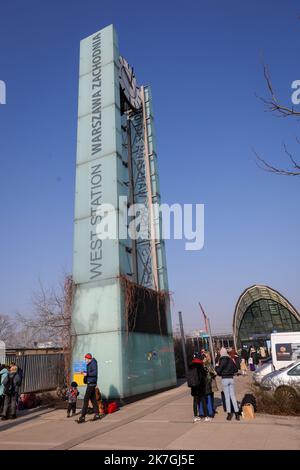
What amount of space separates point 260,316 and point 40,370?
50.0 m

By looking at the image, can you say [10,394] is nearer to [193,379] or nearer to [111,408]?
[111,408]

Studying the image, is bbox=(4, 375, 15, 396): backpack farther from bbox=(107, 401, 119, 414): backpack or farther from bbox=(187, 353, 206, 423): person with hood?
bbox=(187, 353, 206, 423): person with hood

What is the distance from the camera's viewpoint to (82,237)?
15.6 metres

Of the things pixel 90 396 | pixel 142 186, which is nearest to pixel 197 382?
pixel 90 396

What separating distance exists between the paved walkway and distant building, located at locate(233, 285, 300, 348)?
140 feet

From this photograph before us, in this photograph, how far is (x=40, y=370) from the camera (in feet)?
53.5

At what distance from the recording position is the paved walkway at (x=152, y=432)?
6668 mm

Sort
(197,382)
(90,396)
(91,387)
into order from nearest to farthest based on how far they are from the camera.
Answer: (197,382) → (91,387) → (90,396)

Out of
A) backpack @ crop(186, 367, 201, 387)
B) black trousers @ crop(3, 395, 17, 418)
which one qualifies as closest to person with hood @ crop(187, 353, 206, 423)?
backpack @ crop(186, 367, 201, 387)

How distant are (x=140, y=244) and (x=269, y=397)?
11.4m

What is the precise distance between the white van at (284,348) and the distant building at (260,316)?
103 feet

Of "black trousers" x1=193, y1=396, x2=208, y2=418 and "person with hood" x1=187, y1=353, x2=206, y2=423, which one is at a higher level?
"person with hood" x1=187, y1=353, x2=206, y2=423

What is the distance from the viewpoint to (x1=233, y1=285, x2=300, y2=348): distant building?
168 feet

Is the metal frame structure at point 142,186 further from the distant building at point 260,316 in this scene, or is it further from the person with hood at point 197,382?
the distant building at point 260,316
